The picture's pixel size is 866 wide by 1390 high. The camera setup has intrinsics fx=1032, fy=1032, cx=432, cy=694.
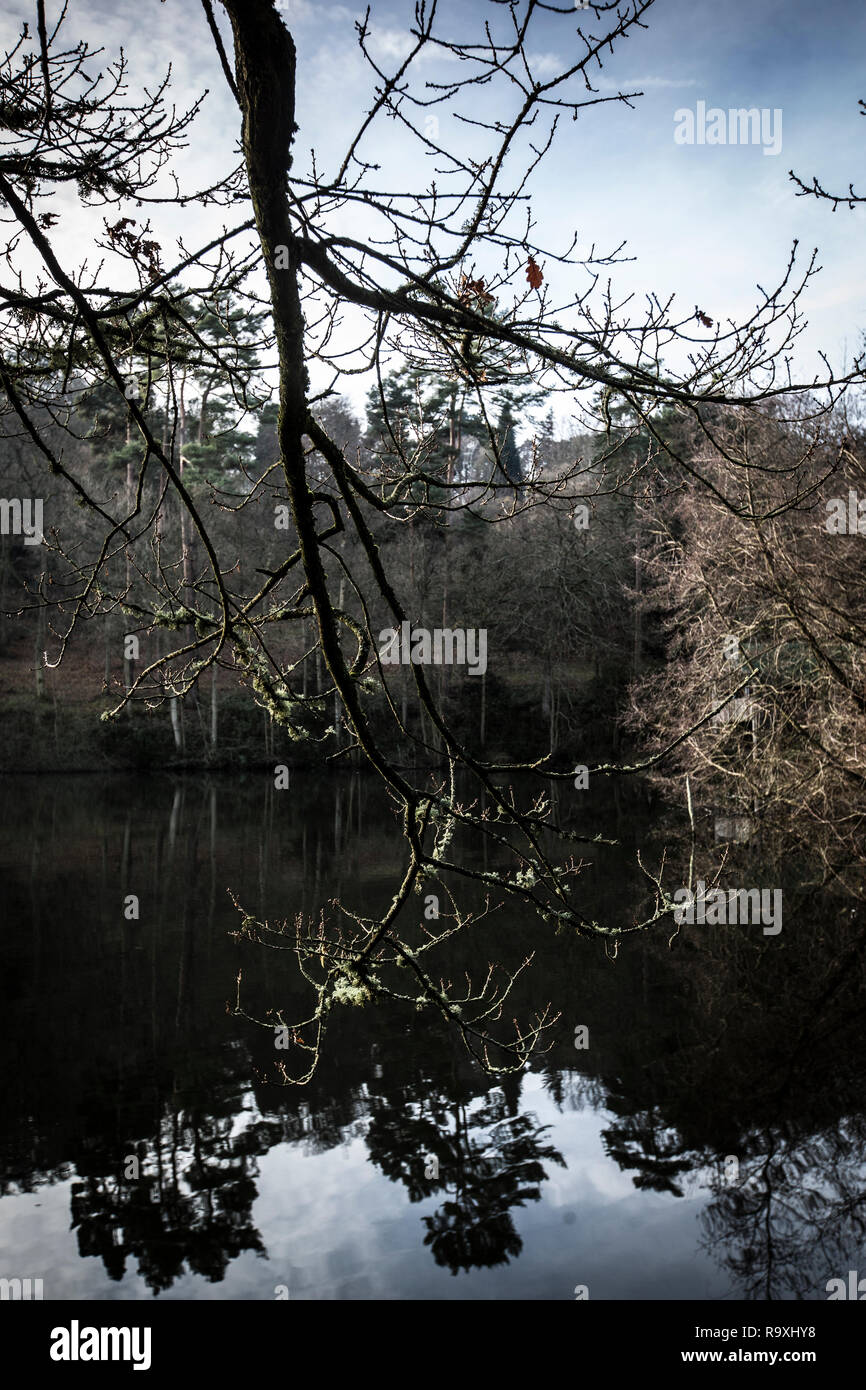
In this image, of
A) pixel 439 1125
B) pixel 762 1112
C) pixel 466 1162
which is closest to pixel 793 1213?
pixel 762 1112

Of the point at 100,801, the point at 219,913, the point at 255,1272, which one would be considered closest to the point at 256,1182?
the point at 255,1272

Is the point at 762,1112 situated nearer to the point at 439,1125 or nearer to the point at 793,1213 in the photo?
the point at 793,1213

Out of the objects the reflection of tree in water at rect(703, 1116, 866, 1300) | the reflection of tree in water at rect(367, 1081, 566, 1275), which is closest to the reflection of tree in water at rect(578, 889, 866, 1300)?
the reflection of tree in water at rect(703, 1116, 866, 1300)

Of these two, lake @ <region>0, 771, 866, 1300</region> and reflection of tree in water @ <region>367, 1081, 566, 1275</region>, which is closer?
lake @ <region>0, 771, 866, 1300</region>

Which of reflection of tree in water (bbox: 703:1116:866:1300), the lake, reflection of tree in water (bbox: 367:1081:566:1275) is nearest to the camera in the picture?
reflection of tree in water (bbox: 703:1116:866:1300)

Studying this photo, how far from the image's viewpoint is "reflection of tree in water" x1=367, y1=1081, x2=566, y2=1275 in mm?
7211

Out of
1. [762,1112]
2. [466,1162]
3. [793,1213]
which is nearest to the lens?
[793,1213]

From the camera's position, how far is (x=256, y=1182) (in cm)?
803

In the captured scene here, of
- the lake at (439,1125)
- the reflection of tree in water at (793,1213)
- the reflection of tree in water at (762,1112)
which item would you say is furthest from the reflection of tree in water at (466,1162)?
the reflection of tree in water at (793,1213)

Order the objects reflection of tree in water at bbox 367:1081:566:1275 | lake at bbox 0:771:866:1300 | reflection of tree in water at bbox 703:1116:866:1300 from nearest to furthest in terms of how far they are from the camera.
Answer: reflection of tree in water at bbox 703:1116:866:1300, lake at bbox 0:771:866:1300, reflection of tree in water at bbox 367:1081:566:1275

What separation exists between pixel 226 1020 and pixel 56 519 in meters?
24.4

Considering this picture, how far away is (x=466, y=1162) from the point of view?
8.30 metres

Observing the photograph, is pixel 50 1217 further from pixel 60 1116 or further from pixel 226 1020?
pixel 226 1020

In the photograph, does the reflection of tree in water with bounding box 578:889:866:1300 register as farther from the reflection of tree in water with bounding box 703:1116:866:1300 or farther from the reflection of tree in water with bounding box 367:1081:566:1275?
the reflection of tree in water with bounding box 367:1081:566:1275
